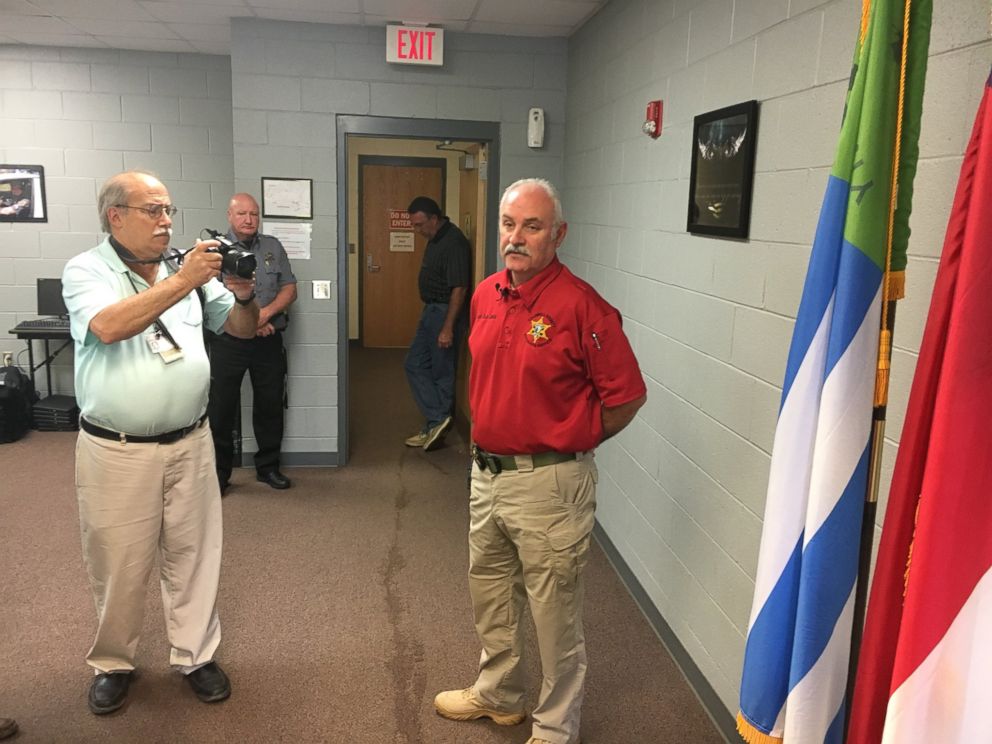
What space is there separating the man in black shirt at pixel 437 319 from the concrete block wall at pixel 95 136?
5.19 feet

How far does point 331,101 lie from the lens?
4.34 metres

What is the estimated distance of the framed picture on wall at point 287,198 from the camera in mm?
4367

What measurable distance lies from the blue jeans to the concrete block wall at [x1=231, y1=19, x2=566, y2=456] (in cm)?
68

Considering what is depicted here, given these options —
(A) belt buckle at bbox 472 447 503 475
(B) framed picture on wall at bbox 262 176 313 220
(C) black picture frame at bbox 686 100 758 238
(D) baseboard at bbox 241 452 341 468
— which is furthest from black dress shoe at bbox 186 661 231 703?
(B) framed picture on wall at bbox 262 176 313 220

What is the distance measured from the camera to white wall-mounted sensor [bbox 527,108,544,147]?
14.4 feet

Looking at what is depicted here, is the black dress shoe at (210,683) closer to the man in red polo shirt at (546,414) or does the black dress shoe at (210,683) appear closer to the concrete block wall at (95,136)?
the man in red polo shirt at (546,414)

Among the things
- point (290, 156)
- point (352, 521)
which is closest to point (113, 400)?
point (352, 521)

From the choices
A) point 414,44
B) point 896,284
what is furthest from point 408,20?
point 896,284

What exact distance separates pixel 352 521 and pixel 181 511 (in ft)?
5.20

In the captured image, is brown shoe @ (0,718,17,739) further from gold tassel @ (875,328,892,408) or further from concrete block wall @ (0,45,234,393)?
concrete block wall @ (0,45,234,393)

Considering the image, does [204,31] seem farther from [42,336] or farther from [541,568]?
[541,568]

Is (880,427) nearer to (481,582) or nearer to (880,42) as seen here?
(880,42)

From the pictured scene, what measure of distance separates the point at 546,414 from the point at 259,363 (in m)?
2.55

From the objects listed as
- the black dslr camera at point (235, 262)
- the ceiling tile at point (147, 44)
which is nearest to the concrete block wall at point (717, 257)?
the black dslr camera at point (235, 262)
